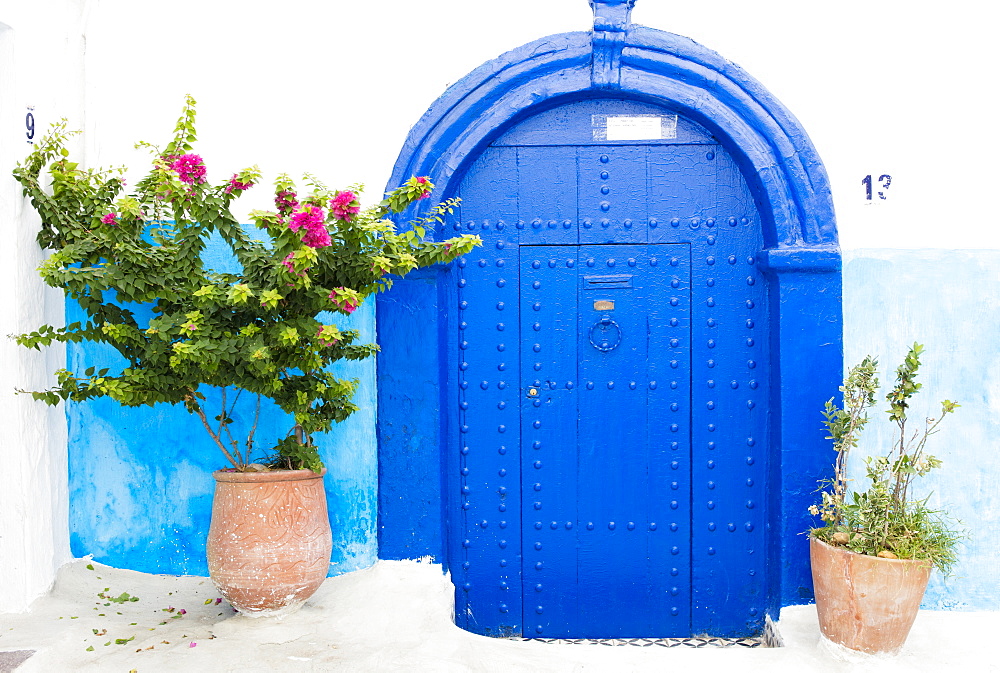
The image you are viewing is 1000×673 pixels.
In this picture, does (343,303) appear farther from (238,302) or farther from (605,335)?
(605,335)

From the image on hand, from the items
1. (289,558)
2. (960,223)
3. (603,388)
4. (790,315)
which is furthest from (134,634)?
(960,223)

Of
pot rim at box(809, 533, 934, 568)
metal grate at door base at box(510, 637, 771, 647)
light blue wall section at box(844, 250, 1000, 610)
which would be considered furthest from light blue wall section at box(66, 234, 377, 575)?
light blue wall section at box(844, 250, 1000, 610)

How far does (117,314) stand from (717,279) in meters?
2.52

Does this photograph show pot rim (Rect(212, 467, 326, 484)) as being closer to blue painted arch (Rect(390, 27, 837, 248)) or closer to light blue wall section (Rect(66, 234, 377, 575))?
light blue wall section (Rect(66, 234, 377, 575))

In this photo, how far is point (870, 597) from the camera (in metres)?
2.76

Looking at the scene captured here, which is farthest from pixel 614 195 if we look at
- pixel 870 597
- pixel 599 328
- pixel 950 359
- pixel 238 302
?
pixel 870 597

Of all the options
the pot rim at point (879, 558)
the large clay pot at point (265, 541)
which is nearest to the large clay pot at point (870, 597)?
the pot rim at point (879, 558)

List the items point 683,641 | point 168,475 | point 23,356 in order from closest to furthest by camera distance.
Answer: point 23,356 → point 168,475 → point 683,641

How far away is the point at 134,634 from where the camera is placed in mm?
2896

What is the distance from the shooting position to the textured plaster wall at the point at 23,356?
3062mm

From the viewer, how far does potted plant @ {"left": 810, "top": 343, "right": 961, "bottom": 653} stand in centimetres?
Answer: 275

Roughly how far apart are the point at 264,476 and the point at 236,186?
1.08m

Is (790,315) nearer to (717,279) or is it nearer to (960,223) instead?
(717,279)

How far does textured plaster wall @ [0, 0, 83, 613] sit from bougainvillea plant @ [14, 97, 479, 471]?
140mm
